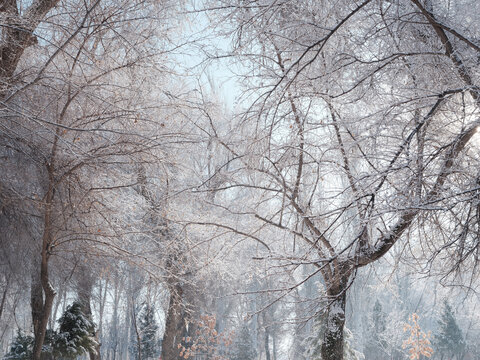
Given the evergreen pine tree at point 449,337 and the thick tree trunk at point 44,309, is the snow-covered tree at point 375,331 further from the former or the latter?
the thick tree trunk at point 44,309

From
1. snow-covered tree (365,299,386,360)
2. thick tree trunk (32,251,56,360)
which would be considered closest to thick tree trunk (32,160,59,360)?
thick tree trunk (32,251,56,360)

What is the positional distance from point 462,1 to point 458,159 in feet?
6.97

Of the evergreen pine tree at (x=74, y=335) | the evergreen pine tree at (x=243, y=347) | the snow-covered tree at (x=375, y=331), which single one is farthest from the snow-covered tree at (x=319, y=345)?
the snow-covered tree at (x=375, y=331)

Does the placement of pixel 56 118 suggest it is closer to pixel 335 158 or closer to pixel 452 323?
pixel 335 158

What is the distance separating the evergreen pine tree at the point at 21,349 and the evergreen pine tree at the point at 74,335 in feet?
2.48

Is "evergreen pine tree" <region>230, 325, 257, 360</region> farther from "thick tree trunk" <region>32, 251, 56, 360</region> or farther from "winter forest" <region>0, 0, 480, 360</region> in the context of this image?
"thick tree trunk" <region>32, 251, 56, 360</region>

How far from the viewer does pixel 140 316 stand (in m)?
28.3

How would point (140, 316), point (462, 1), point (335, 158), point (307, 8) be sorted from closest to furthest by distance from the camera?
point (307, 8), point (462, 1), point (335, 158), point (140, 316)

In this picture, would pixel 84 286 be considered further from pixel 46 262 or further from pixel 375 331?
pixel 375 331

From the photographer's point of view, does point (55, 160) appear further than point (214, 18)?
Yes

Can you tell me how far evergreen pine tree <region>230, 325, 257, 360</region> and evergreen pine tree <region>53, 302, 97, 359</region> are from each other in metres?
14.1

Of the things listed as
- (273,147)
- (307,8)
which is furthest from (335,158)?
(307,8)

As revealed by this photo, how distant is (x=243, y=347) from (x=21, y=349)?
50.6 ft

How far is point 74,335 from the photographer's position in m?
10.8
